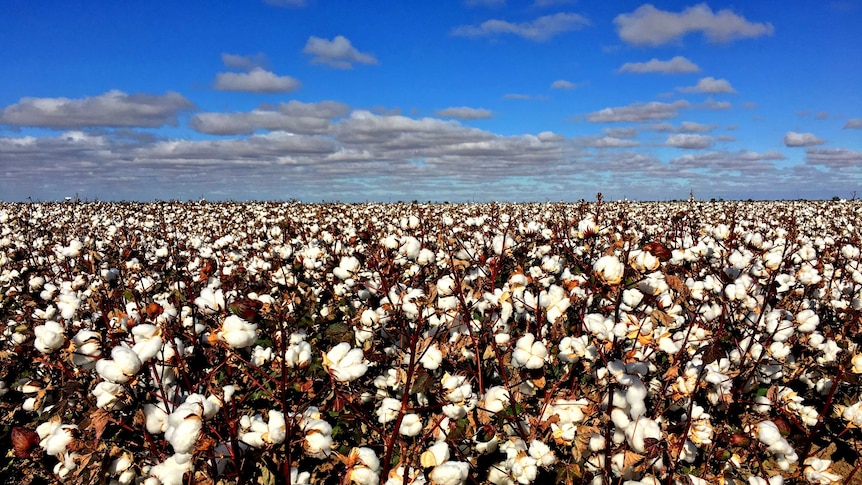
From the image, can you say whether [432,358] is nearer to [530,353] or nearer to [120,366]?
[530,353]

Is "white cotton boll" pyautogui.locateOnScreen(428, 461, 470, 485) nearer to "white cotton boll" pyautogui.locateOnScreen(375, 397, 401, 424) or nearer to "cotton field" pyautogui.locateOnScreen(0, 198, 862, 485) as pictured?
"cotton field" pyautogui.locateOnScreen(0, 198, 862, 485)

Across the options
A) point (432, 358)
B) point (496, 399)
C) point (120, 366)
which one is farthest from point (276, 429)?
point (496, 399)

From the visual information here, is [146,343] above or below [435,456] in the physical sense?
above

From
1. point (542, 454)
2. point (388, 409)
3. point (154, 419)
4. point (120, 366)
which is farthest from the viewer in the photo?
point (388, 409)

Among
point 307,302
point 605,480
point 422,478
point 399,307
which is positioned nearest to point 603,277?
point 605,480

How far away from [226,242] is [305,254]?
4.07m

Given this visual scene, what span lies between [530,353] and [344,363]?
1.02m

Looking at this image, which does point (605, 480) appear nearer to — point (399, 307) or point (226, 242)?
point (399, 307)

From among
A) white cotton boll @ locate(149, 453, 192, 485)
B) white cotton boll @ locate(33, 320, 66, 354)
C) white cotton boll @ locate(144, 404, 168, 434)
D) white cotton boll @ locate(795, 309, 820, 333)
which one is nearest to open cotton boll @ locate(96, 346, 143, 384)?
white cotton boll @ locate(144, 404, 168, 434)

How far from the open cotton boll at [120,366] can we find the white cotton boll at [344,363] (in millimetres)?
731

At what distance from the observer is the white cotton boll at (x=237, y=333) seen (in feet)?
Result: 6.97

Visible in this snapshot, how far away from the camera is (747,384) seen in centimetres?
347

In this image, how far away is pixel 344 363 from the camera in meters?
2.14

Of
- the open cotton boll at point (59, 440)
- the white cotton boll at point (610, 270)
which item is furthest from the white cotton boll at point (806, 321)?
the open cotton boll at point (59, 440)
